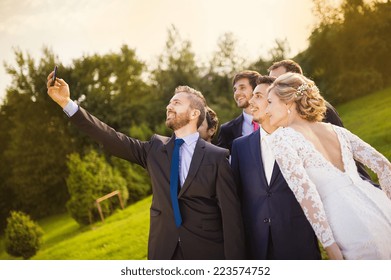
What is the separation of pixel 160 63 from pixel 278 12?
7.92 meters

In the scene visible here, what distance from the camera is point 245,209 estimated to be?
2336 millimetres

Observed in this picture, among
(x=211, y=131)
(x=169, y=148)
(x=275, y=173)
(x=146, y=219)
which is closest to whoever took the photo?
(x=275, y=173)

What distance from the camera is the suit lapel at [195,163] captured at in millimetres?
2273

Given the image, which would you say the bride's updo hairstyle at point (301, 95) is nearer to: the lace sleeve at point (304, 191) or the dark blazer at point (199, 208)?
the lace sleeve at point (304, 191)

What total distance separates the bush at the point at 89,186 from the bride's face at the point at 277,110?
732 cm

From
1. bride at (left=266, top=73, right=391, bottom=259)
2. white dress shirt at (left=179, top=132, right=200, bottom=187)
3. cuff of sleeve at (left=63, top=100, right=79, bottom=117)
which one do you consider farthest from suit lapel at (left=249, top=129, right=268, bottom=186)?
cuff of sleeve at (left=63, top=100, right=79, bottom=117)

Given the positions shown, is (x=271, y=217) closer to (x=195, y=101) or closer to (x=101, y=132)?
(x=195, y=101)

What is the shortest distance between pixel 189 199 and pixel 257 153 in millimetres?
504

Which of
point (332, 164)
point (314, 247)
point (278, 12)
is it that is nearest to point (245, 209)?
point (314, 247)

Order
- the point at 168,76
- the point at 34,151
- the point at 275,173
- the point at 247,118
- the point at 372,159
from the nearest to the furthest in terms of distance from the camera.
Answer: the point at 372,159
the point at 275,173
the point at 247,118
the point at 34,151
the point at 168,76

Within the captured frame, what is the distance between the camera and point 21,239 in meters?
6.81

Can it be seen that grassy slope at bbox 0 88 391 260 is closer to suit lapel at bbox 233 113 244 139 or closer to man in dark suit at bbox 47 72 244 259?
suit lapel at bbox 233 113 244 139

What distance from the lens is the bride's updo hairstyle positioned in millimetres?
2062

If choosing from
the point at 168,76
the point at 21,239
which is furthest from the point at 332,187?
the point at 168,76
